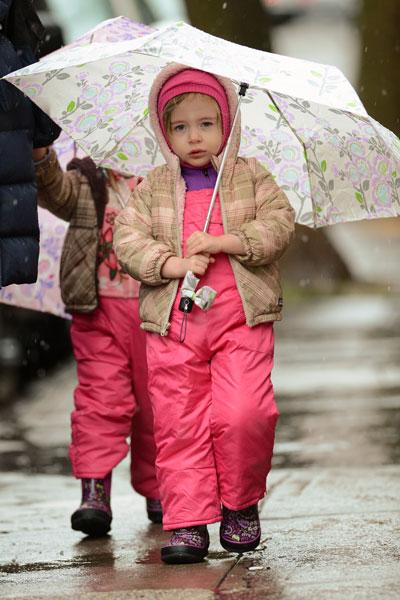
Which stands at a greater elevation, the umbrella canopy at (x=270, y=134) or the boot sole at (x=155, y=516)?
the umbrella canopy at (x=270, y=134)

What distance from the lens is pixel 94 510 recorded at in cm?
562

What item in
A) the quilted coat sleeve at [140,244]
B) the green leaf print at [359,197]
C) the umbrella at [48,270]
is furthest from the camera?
the umbrella at [48,270]

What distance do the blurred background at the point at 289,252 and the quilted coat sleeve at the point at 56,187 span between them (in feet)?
4.41

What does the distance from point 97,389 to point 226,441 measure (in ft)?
3.52

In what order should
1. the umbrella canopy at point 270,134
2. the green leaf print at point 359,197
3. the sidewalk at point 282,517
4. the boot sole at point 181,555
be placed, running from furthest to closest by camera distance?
the green leaf print at point 359,197, the umbrella canopy at point 270,134, the boot sole at point 181,555, the sidewalk at point 282,517

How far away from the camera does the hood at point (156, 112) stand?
200 inches

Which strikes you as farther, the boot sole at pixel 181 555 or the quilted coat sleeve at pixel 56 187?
the quilted coat sleeve at pixel 56 187

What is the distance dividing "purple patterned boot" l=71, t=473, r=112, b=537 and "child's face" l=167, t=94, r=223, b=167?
1449mm

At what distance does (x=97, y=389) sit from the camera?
19.1 ft

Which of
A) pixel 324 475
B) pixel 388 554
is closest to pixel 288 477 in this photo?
pixel 324 475

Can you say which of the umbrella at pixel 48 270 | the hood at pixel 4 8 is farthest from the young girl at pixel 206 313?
the umbrella at pixel 48 270

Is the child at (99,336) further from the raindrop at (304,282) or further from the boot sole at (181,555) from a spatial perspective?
the raindrop at (304,282)

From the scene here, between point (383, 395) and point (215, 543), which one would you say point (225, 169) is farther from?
point (383, 395)

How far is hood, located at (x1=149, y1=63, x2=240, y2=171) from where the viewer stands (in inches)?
200
